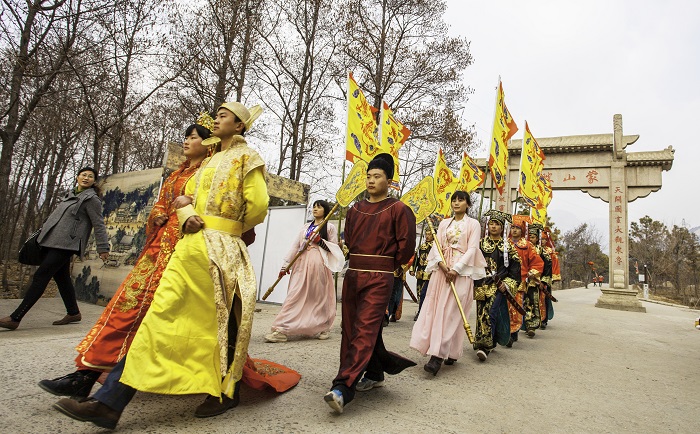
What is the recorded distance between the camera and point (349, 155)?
7320 mm

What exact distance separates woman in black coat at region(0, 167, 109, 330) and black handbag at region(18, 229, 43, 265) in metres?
0.05

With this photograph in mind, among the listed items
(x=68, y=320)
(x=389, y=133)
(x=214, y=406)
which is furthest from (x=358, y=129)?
(x=214, y=406)

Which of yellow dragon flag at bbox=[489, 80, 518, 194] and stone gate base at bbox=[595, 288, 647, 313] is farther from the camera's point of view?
stone gate base at bbox=[595, 288, 647, 313]

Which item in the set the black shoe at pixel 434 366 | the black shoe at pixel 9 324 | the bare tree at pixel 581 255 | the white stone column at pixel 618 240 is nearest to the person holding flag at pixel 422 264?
the black shoe at pixel 434 366

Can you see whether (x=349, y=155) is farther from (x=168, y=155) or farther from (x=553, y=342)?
(x=553, y=342)

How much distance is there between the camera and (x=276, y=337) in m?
4.93

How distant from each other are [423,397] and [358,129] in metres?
5.42

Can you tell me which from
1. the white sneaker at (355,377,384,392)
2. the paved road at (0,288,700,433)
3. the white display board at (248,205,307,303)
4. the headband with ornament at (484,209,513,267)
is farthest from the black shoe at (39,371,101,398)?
the white display board at (248,205,307,303)

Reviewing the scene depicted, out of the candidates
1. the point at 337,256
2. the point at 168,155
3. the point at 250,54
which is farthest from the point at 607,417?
the point at 250,54

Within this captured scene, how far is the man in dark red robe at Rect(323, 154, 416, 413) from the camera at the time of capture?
3.01m

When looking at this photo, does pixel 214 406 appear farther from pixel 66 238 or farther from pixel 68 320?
pixel 68 320

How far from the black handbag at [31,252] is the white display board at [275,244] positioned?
457 centimetres

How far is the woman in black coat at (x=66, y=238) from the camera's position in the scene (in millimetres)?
4324

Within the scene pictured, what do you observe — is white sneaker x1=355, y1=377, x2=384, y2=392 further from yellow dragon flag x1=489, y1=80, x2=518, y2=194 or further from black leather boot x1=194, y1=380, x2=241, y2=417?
yellow dragon flag x1=489, y1=80, x2=518, y2=194
